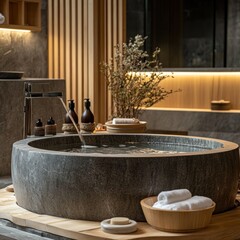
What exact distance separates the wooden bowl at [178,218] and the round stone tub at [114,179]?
0.72 feet

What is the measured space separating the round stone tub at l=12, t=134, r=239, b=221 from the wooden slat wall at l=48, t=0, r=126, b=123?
422 centimetres

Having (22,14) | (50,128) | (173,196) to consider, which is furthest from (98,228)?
(22,14)

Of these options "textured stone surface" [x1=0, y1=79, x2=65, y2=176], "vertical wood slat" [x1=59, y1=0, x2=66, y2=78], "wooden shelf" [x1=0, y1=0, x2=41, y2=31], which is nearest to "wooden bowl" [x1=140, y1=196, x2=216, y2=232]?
"textured stone surface" [x1=0, y1=79, x2=65, y2=176]

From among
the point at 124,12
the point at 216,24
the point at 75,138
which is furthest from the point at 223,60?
the point at 75,138

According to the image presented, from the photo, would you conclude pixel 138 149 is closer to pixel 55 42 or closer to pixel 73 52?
pixel 73 52

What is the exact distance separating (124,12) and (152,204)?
4.72 metres

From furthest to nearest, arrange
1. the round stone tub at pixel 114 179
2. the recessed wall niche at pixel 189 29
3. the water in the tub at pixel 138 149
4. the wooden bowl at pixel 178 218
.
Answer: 1. the recessed wall niche at pixel 189 29
2. the water in the tub at pixel 138 149
3. the round stone tub at pixel 114 179
4. the wooden bowl at pixel 178 218

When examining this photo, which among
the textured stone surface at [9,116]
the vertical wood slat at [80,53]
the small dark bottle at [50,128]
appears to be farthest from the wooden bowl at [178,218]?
the vertical wood slat at [80,53]

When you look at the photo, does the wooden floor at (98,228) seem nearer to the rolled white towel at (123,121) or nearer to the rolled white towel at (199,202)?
the rolled white towel at (199,202)

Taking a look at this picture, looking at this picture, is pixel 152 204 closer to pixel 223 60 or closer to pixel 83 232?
pixel 83 232

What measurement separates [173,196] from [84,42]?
4912 millimetres

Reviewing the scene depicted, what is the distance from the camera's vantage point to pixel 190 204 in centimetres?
325

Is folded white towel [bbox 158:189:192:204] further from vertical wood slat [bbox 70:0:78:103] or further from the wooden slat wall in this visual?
vertical wood slat [bbox 70:0:78:103]

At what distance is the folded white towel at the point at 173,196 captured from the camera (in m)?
3.30
